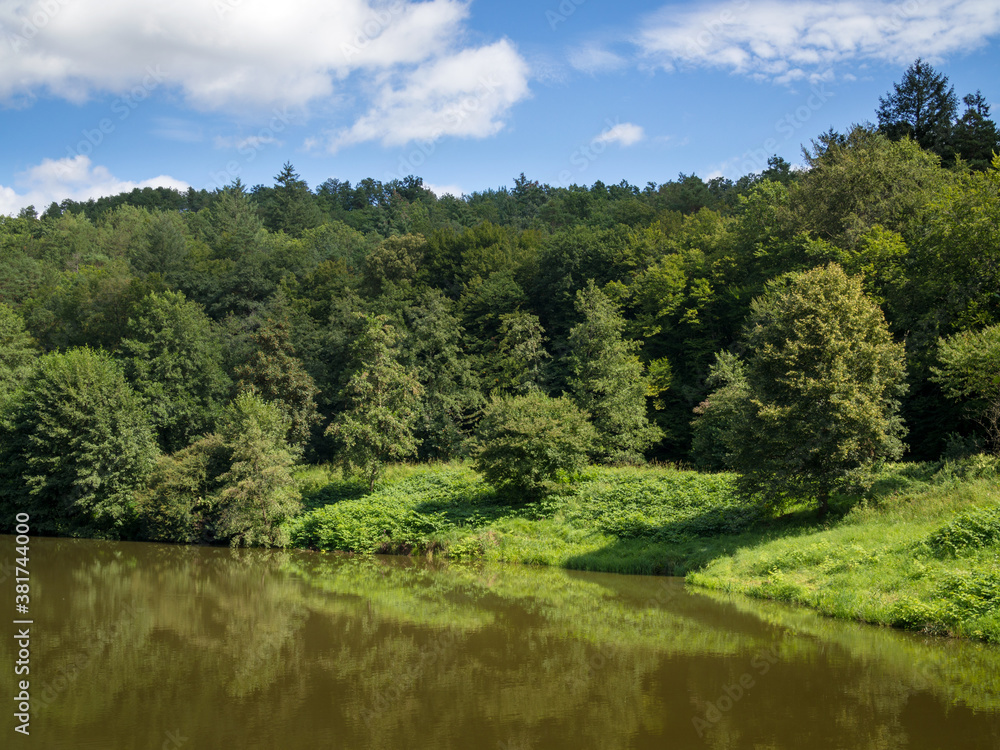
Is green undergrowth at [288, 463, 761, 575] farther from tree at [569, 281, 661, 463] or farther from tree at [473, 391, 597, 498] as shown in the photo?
tree at [569, 281, 661, 463]

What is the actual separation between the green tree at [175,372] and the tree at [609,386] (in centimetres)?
2187

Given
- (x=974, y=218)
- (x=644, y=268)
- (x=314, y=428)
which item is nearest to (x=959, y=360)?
(x=974, y=218)

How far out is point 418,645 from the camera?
49.4ft

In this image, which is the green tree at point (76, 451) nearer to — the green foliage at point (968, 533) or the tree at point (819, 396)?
the tree at point (819, 396)

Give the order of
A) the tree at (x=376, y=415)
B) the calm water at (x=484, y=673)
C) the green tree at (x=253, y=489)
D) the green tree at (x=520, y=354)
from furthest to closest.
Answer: the green tree at (x=520, y=354), the tree at (x=376, y=415), the green tree at (x=253, y=489), the calm water at (x=484, y=673)

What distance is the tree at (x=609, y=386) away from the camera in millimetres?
38781

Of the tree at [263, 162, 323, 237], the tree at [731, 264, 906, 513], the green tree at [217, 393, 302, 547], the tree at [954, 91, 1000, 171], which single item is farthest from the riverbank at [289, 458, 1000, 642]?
the tree at [263, 162, 323, 237]

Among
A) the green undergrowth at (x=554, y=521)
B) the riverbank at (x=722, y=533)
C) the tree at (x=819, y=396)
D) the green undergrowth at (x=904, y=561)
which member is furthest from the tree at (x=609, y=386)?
the green undergrowth at (x=904, y=561)

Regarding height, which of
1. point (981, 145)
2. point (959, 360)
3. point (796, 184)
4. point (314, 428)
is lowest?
point (314, 428)

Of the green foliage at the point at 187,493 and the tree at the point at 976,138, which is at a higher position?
the tree at the point at 976,138

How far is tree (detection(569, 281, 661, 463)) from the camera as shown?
38781mm

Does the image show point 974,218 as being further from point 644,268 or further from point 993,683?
point 644,268

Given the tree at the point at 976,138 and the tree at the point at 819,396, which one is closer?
the tree at the point at 819,396

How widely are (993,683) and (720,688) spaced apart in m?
4.43
